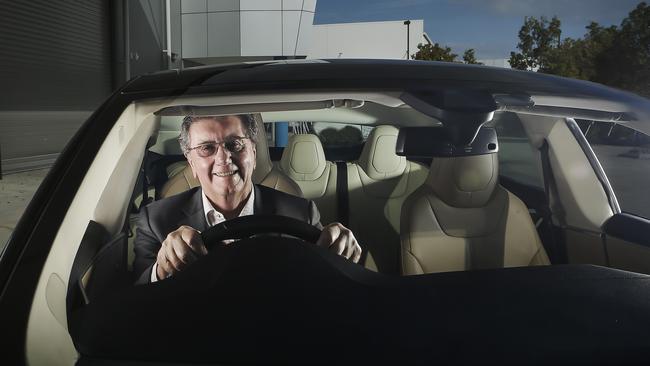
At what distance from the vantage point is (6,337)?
119cm

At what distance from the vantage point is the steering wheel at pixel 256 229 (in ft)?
4.99

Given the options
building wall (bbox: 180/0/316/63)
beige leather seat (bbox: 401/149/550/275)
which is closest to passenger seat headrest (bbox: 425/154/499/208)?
beige leather seat (bbox: 401/149/550/275)

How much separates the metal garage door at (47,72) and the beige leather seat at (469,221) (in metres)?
10.3

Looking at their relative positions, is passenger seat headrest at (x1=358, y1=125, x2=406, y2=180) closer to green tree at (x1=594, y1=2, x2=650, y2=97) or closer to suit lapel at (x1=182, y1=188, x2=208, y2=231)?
suit lapel at (x1=182, y1=188, x2=208, y2=231)

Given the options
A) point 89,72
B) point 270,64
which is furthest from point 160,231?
point 89,72

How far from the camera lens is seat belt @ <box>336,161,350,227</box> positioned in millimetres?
2348

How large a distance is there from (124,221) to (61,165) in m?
0.36

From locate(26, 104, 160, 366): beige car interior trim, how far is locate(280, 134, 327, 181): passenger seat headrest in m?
0.63

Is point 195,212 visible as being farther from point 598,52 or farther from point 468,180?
point 598,52

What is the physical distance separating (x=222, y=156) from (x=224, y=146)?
1.1 inches

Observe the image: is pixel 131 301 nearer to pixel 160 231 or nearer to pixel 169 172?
pixel 160 231

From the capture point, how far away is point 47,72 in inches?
495

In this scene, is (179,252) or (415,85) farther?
(415,85)

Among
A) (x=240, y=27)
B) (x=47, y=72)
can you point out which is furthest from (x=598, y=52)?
(x=47, y=72)
